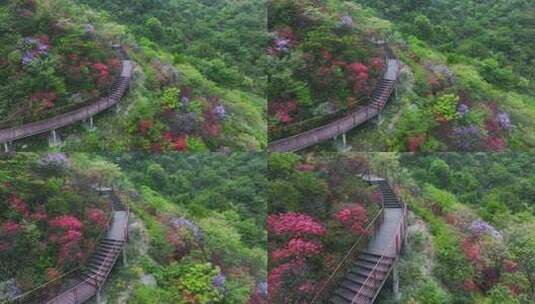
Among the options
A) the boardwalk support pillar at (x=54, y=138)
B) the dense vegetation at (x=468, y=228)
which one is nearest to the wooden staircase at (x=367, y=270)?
the dense vegetation at (x=468, y=228)

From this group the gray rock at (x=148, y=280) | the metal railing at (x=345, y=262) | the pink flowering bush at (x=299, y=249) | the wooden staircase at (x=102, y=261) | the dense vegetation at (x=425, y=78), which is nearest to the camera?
the metal railing at (x=345, y=262)

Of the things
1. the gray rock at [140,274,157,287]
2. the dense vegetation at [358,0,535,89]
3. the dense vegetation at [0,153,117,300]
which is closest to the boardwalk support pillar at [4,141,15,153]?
the dense vegetation at [0,153,117,300]

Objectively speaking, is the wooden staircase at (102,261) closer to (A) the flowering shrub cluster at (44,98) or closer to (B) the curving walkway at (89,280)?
(B) the curving walkway at (89,280)

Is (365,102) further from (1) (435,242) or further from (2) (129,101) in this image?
(2) (129,101)

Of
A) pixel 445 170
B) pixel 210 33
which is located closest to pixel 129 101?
pixel 210 33

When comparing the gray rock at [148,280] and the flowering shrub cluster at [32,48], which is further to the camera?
the flowering shrub cluster at [32,48]

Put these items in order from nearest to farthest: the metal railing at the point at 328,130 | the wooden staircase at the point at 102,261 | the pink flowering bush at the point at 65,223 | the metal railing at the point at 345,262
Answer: the metal railing at the point at 345,262
the metal railing at the point at 328,130
the wooden staircase at the point at 102,261
the pink flowering bush at the point at 65,223

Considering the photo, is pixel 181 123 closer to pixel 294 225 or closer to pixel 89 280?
pixel 294 225

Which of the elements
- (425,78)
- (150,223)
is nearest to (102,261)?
(150,223)
